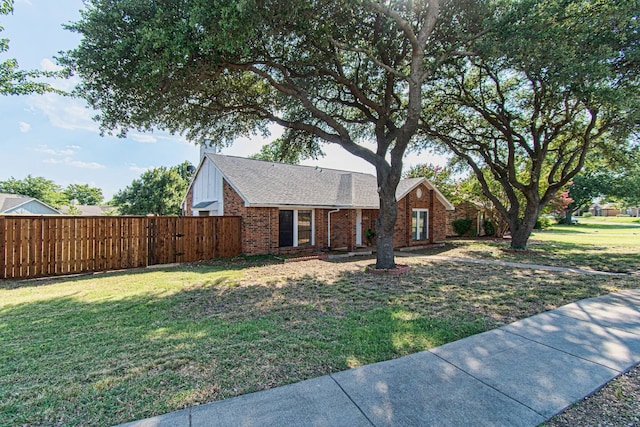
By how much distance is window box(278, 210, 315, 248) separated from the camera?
47.2 ft

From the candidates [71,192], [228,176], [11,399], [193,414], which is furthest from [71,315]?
[71,192]

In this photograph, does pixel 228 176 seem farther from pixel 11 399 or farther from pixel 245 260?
pixel 11 399

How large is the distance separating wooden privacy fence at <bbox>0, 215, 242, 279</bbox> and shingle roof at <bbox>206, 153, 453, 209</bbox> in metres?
1.79

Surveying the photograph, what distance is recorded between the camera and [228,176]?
1395 cm

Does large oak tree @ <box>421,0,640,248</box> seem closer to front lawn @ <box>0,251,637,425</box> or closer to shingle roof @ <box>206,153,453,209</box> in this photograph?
shingle roof @ <box>206,153,453,209</box>

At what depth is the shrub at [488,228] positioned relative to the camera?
80.1ft

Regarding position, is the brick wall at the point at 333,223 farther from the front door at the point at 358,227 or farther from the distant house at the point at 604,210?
the distant house at the point at 604,210

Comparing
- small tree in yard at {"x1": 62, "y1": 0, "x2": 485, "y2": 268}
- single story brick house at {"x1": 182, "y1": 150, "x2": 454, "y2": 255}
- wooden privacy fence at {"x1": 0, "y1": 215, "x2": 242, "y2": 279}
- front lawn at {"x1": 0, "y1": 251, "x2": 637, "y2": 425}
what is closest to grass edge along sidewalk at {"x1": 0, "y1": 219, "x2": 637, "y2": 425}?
front lawn at {"x1": 0, "y1": 251, "x2": 637, "y2": 425}

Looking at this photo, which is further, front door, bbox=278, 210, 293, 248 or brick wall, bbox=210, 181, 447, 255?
front door, bbox=278, 210, 293, 248

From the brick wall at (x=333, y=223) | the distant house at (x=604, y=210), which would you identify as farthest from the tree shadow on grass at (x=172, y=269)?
the distant house at (x=604, y=210)

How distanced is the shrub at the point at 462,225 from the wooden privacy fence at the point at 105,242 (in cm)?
1810

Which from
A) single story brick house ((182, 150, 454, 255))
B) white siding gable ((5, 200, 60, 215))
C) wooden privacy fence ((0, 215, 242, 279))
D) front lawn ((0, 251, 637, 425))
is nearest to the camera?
front lawn ((0, 251, 637, 425))

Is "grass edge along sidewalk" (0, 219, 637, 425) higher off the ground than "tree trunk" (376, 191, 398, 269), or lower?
lower

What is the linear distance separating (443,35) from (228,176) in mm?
10096
